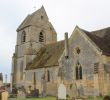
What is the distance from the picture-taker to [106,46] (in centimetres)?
3494

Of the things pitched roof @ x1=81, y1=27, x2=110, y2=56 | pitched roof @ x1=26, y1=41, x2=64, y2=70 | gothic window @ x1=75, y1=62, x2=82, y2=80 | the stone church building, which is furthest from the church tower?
gothic window @ x1=75, y1=62, x2=82, y2=80

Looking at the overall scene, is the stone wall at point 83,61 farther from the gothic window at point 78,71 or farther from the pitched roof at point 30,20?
the pitched roof at point 30,20

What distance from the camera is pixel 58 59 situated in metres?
39.8

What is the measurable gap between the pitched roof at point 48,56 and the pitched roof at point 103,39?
750 centimetres

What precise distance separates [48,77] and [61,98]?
16.3 m

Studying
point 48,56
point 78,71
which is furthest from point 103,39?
point 48,56

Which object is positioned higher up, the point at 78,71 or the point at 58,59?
the point at 58,59

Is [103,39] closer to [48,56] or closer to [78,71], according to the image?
[78,71]

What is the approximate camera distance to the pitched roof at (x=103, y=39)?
33466 mm

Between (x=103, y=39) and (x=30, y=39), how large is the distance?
1860 centimetres

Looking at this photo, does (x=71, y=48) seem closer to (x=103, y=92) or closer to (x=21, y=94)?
(x=103, y=92)

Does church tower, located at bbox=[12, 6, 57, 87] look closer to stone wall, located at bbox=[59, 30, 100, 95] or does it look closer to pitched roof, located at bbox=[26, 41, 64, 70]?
pitched roof, located at bbox=[26, 41, 64, 70]

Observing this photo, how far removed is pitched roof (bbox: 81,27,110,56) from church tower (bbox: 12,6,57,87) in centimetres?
1510

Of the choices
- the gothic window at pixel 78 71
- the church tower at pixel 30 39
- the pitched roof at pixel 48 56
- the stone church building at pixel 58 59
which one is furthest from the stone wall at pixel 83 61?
the church tower at pixel 30 39
